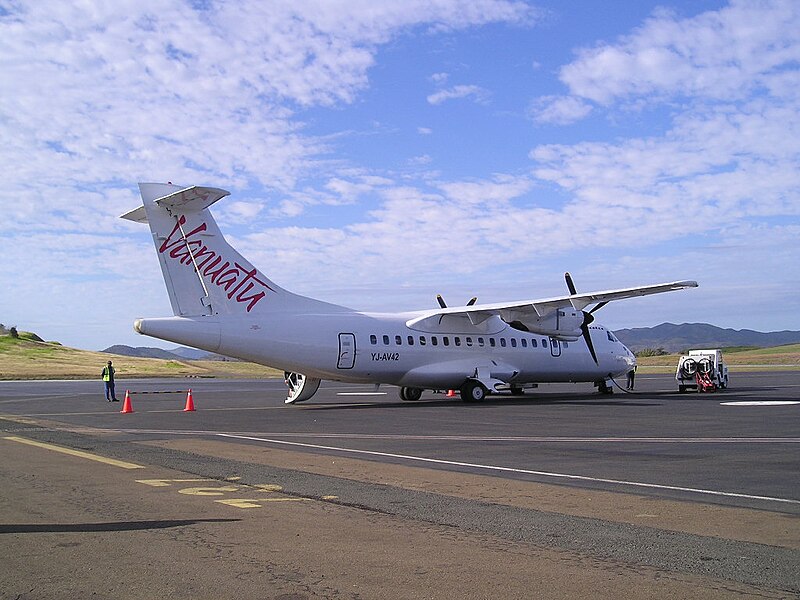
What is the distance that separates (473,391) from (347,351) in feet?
20.2

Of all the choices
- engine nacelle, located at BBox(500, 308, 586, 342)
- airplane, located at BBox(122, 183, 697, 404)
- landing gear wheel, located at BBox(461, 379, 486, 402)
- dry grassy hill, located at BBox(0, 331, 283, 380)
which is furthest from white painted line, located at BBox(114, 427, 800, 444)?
dry grassy hill, located at BBox(0, 331, 283, 380)

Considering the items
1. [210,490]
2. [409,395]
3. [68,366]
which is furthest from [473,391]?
[68,366]

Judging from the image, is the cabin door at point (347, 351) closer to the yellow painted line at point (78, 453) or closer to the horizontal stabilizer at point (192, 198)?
the horizontal stabilizer at point (192, 198)

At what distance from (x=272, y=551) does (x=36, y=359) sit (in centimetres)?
8759

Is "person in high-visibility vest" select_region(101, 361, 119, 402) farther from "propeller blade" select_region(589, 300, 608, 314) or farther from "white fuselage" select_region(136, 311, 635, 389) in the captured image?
"propeller blade" select_region(589, 300, 608, 314)

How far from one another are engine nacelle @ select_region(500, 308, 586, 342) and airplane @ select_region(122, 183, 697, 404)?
4cm

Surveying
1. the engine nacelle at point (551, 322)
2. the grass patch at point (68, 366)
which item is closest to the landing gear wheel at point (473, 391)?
the engine nacelle at point (551, 322)

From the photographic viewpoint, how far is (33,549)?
687 centimetres

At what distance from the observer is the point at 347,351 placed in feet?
90.1

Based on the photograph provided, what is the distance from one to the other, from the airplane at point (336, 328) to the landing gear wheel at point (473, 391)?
0.04 meters

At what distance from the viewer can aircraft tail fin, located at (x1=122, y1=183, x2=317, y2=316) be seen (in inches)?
989

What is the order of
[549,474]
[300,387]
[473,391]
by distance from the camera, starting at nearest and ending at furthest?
1. [549,474]
2. [300,387]
3. [473,391]

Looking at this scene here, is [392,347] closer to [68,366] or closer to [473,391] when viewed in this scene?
[473,391]

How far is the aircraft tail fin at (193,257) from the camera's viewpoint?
25.1m
